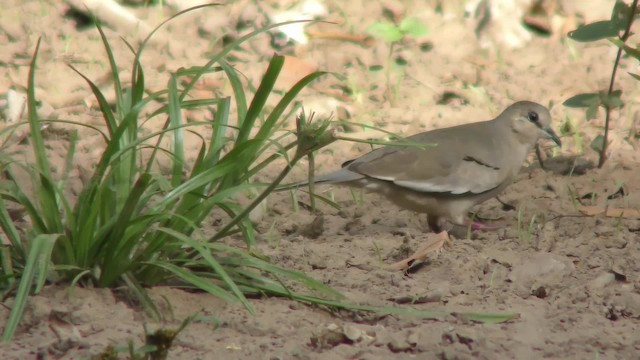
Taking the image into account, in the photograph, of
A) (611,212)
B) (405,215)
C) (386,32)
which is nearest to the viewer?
(611,212)

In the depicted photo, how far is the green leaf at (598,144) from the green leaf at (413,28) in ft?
7.28

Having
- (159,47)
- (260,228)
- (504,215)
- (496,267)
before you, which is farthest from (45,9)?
(496,267)

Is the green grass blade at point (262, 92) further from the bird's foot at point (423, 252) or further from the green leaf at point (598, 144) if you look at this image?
the green leaf at point (598, 144)

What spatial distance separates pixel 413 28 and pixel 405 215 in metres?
2.47

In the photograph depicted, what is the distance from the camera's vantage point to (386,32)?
7254 mm

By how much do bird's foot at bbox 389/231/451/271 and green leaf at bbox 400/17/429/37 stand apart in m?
3.42

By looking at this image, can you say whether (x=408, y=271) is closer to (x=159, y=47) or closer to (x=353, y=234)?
(x=353, y=234)

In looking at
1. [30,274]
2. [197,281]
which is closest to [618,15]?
[197,281]

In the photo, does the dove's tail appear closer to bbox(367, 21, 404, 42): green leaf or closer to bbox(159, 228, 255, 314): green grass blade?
bbox(159, 228, 255, 314): green grass blade

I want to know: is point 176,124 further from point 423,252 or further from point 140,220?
point 423,252

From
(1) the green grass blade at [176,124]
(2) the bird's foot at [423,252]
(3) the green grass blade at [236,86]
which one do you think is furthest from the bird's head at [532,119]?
(1) the green grass blade at [176,124]

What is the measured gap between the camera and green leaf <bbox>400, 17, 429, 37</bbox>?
24.0 feet

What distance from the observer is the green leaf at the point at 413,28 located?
7305 mm

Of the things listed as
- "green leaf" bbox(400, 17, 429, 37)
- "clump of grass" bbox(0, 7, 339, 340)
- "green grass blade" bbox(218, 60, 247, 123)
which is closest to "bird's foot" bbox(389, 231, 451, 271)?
→ "clump of grass" bbox(0, 7, 339, 340)
